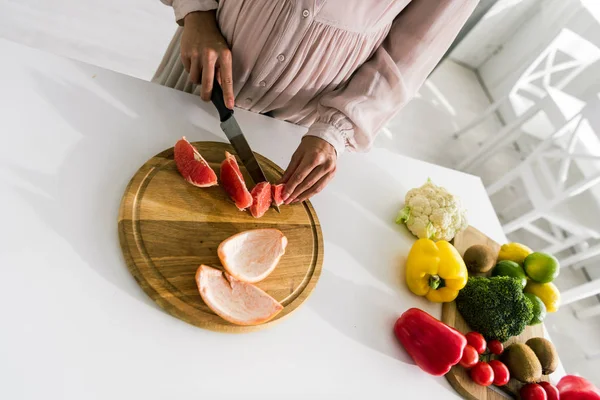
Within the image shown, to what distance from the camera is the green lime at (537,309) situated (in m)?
1.49

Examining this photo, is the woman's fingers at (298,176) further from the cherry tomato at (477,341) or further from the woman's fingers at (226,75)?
the cherry tomato at (477,341)

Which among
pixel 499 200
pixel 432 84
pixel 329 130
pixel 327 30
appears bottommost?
pixel 499 200

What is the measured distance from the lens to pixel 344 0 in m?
1.20

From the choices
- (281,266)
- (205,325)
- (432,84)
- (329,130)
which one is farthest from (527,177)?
(205,325)

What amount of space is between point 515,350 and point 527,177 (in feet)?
8.63

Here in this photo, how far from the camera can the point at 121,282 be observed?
3.36ft

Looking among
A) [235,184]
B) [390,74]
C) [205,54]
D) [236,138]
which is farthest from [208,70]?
[390,74]

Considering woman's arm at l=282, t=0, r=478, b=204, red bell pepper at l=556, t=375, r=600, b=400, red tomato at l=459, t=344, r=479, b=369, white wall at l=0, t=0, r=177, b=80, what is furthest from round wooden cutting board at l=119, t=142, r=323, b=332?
white wall at l=0, t=0, r=177, b=80

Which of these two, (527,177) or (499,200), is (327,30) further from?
(499,200)

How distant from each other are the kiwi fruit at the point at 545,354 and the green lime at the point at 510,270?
20 cm

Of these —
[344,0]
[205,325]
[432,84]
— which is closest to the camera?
[205,325]

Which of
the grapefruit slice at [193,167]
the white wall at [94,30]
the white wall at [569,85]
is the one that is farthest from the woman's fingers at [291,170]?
the white wall at [569,85]

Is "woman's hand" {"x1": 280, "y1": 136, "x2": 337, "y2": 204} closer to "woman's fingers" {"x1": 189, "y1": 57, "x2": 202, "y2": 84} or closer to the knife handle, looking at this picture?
the knife handle

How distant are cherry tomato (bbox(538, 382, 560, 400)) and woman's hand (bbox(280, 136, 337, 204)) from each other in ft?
3.14
